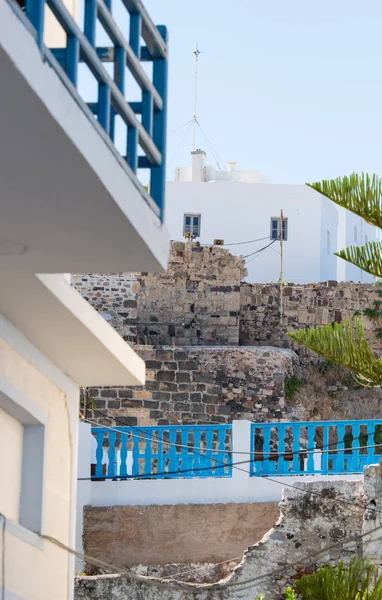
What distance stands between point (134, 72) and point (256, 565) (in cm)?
671

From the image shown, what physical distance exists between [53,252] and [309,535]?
6543mm

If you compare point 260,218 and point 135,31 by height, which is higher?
point 260,218

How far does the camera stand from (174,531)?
1199 centimetres

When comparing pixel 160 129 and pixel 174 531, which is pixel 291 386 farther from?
pixel 160 129

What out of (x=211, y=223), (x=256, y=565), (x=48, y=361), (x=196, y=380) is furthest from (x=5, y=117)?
(x=211, y=223)

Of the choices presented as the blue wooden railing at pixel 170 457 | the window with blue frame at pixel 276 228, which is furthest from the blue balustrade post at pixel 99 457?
the window with blue frame at pixel 276 228

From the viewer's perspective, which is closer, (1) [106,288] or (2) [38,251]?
(2) [38,251]

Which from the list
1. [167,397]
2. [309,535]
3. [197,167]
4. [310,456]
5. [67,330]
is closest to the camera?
[67,330]

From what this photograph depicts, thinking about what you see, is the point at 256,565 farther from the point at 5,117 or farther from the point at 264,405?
the point at 5,117

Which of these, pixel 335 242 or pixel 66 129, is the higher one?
pixel 335 242

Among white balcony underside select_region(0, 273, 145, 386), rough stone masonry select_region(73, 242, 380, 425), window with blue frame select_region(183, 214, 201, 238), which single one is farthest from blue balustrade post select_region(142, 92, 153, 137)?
window with blue frame select_region(183, 214, 201, 238)

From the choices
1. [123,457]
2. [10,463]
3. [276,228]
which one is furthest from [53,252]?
[276,228]

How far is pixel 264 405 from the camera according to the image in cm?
1697

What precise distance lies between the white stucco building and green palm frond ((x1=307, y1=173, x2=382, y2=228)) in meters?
19.2
